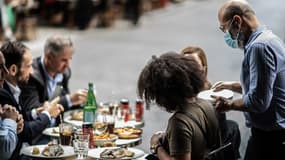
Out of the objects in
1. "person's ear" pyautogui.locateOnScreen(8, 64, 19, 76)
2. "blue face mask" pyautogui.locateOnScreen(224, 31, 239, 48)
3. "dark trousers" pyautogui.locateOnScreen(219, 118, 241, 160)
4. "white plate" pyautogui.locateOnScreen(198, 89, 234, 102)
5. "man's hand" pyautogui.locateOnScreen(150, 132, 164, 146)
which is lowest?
"dark trousers" pyautogui.locateOnScreen(219, 118, 241, 160)

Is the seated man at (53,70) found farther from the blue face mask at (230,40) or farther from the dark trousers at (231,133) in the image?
the blue face mask at (230,40)

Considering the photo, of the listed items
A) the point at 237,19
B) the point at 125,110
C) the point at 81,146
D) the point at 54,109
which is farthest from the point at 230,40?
the point at 54,109

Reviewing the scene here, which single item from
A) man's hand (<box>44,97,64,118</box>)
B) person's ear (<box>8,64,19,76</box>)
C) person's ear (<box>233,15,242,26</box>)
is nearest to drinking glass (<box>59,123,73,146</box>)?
man's hand (<box>44,97,64,118</box>)

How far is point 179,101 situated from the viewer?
3643 millimetres

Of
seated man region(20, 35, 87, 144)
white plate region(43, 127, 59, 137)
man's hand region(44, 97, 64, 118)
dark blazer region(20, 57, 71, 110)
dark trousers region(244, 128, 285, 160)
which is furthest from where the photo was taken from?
seated man region(20, 35, 87, 144)

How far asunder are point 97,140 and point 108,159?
1.34ft

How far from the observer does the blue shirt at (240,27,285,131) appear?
4000mm

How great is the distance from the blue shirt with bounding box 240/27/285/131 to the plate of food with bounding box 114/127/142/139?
2.76ft

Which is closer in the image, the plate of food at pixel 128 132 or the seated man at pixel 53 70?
the plate of food at pixel 128 132

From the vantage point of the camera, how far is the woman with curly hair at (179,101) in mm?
3588

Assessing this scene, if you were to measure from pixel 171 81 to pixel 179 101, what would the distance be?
111mm

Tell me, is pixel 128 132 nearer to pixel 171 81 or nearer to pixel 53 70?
pixel 53 70

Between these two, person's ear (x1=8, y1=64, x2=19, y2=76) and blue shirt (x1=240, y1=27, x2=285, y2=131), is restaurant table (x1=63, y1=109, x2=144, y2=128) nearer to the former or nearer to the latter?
person's ear (x1=8, y1=64, x2=19, y2=76)

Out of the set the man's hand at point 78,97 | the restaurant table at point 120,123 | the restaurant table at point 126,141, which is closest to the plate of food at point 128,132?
the restaurant table at point 126,141
